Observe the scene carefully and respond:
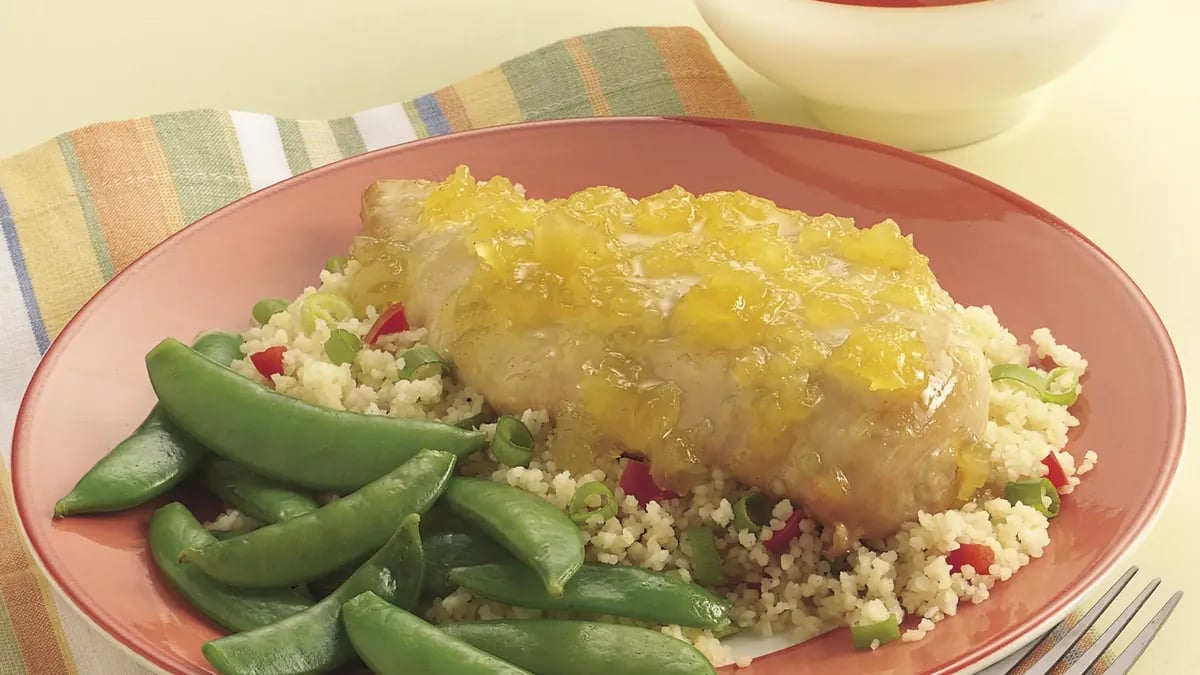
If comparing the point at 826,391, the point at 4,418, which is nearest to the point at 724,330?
the point at 826,391

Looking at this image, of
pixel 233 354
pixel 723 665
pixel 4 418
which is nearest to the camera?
pixel 723 665

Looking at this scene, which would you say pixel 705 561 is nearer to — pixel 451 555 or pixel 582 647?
pixel 582 647

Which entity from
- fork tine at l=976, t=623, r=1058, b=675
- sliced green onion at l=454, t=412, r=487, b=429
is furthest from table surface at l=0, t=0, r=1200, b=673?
sliced green onion at l=454, t=412, r=487, b=429

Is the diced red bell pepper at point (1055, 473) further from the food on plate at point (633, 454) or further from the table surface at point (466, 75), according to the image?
the table surface at point (466, 75)

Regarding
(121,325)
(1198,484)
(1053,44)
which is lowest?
(1198,484)

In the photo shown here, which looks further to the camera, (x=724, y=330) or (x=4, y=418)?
(x=4, y=418)

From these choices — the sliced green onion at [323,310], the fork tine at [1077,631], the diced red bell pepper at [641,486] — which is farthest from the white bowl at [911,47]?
the fork tine at [1077,631]

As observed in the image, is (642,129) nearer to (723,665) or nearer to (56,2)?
(723,665)
